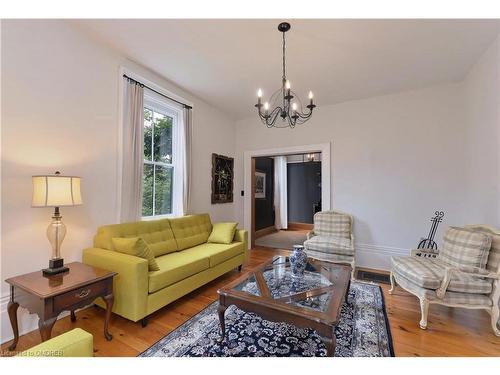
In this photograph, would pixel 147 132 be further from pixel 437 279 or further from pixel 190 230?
pixel 437 279

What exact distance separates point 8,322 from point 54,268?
1.95 ft

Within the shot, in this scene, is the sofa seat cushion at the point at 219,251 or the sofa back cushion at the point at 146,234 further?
the sofa seat cushion at the point at 219,251

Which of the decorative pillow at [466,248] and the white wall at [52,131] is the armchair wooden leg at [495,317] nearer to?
the decorative pillow at [466,248]

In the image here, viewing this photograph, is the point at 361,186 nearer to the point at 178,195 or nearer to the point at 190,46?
the point at 178,195

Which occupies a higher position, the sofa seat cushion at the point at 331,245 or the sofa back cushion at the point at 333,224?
the sofa back cushion at the point at 333,224

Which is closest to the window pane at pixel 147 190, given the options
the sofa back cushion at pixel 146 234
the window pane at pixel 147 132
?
the window pane at pixel 147 132

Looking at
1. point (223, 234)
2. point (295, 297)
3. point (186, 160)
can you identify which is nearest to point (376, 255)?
point (223, 234)

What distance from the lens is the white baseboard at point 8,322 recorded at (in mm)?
1896

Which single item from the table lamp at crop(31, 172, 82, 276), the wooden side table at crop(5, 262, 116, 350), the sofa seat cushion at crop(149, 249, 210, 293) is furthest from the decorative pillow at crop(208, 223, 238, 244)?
Answer: the table lamp at crop(31, 172, 82, 276)

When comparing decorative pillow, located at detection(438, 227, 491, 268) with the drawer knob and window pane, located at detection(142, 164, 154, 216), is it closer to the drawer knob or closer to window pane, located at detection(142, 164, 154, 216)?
the drawer knob

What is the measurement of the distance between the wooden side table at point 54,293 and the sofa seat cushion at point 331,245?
2618 mm

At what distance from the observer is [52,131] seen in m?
2.21

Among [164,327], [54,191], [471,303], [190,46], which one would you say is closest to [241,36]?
[190,46]
